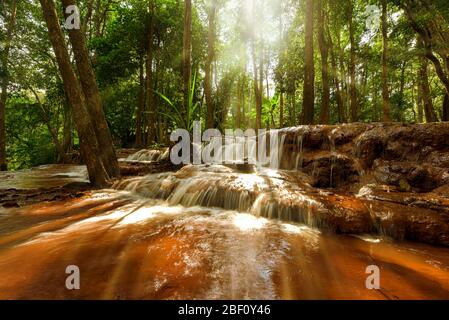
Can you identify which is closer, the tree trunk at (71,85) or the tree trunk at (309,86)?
the tree trunk at (71,85)

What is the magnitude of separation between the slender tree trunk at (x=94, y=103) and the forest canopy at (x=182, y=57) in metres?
0.02

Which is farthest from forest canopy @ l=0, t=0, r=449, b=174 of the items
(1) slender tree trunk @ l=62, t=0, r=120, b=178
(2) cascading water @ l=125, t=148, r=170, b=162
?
(2) cascading water @ l=125, t=148, r=170, b=162

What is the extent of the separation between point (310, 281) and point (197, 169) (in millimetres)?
4064

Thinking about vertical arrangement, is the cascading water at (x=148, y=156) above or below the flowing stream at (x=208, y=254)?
above

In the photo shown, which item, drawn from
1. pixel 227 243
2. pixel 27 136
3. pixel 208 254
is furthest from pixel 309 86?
pixel 27 136

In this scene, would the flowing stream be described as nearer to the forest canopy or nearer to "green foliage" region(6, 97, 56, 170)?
the forest canopy

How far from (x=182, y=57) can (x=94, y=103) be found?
28.7 feet

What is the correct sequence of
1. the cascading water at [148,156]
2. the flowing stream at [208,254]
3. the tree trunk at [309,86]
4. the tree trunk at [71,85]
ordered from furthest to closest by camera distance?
the cascading water at [148,156], the tree trunk at [309,86], the tree trunk at [71,85], the flowing stream at [208,254]

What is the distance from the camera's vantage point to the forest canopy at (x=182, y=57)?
855 centimetres

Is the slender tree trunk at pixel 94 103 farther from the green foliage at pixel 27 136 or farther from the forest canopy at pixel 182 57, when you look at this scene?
the green foliage at pixel 27 136

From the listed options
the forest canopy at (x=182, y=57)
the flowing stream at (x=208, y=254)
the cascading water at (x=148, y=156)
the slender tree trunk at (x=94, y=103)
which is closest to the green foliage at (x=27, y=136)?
the forest canopy at (x=182, y=57)

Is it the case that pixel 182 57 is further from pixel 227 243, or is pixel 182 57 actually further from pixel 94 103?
pixel 227 243

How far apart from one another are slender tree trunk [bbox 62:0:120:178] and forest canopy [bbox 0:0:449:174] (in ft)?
0.08

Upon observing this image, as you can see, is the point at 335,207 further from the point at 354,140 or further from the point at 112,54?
the point at 112,54
